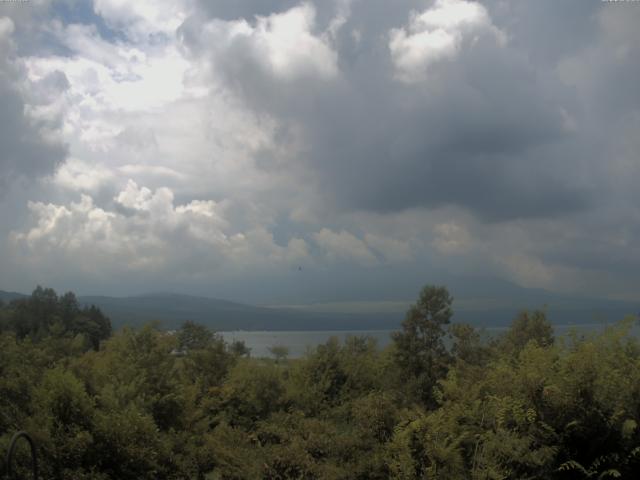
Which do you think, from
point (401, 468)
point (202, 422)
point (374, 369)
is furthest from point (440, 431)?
point (374, 369)

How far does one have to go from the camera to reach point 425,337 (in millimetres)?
31703

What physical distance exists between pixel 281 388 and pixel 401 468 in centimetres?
1426

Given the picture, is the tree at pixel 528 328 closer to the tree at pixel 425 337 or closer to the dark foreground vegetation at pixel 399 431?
the tree at pixel 425 337

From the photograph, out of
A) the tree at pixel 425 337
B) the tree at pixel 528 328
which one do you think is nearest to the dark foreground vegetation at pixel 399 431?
the tree at pixel 425 337

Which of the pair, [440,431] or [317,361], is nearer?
[440,431]

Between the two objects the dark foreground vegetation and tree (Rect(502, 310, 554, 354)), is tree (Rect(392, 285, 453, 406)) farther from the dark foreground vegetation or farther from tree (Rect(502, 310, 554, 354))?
the dark foreground vegetation

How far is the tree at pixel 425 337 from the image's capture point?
30812 millimetres

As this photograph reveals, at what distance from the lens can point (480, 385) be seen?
14.3 meters

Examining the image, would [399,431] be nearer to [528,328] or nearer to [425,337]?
[425,337]

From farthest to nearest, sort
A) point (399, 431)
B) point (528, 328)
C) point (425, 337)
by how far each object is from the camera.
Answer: point (528, 328) < point (425, 337) < point (399, 431)

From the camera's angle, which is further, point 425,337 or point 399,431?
point 425,337

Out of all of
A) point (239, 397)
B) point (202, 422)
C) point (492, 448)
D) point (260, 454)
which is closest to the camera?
point (492, 448)

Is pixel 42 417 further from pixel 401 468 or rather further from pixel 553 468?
pixel 553 468

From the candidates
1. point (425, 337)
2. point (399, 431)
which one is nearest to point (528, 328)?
point (425, 337)
